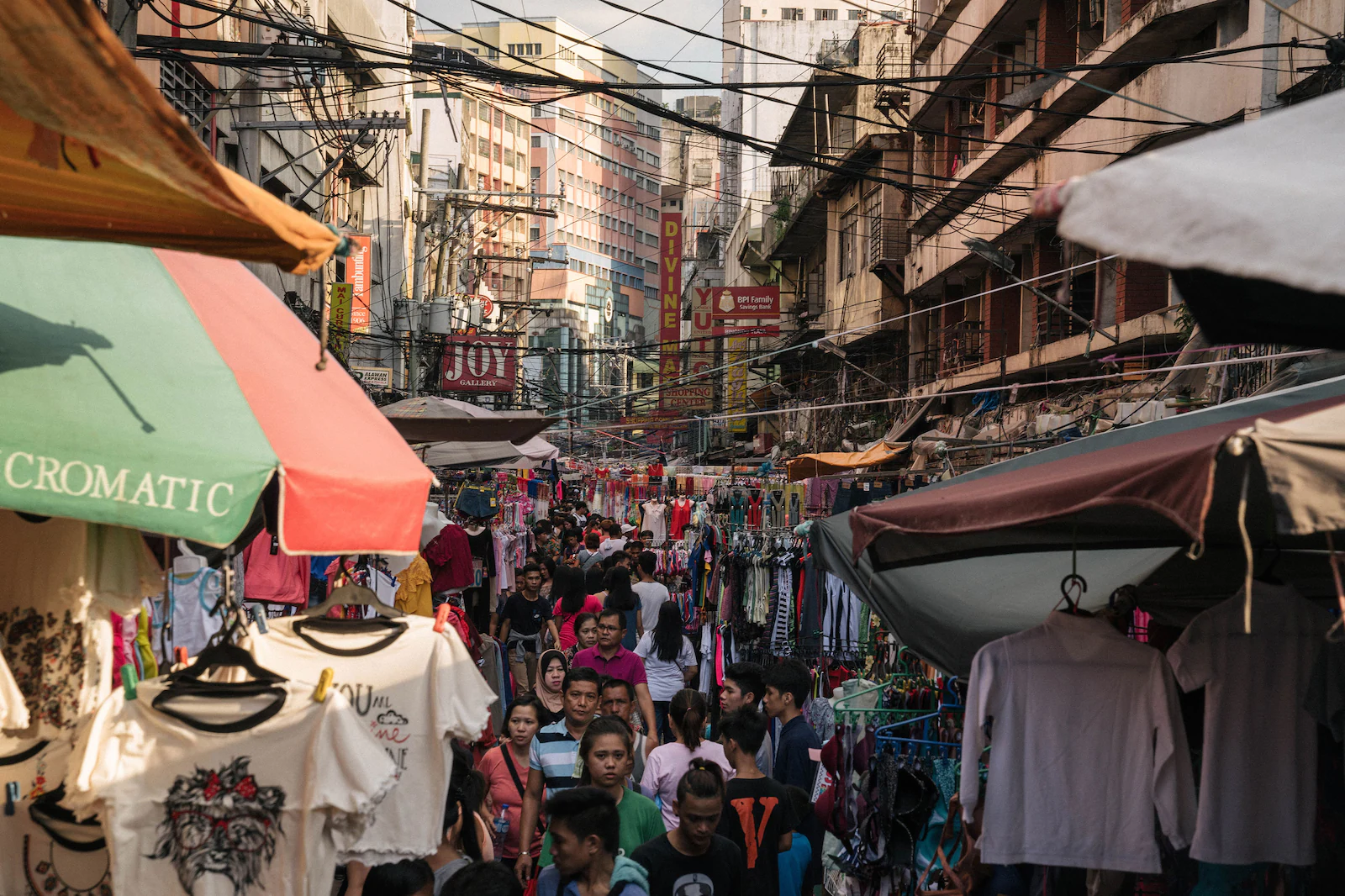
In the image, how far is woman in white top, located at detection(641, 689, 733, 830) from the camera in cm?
698

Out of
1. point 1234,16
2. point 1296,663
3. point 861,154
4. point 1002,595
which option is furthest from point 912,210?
point 1296,663

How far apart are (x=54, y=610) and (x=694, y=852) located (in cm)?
277

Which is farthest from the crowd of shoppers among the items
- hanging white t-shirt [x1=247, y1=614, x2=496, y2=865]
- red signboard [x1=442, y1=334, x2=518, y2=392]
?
red signboard [x1=442, y1=334, x2=518, y2=392]

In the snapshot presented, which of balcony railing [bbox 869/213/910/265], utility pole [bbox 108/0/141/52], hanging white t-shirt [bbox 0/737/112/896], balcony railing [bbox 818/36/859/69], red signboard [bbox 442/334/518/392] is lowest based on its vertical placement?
hanging white t-shirt [bbox 0/737/112/896]

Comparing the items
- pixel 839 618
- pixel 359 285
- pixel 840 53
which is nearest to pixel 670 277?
pixel 840 53

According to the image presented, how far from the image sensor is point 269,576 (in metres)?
9.05

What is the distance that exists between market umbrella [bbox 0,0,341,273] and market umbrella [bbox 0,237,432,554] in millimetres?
598

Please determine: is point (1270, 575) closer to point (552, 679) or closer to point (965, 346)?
point (552, 679)

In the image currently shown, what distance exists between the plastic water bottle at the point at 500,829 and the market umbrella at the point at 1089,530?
2.30 meters

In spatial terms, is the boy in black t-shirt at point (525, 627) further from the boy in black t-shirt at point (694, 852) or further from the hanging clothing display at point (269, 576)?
the boy in black t-shirt at point (694, 852)

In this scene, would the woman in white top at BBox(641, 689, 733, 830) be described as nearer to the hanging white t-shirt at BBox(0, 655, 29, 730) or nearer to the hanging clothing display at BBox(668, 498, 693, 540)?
the hanging white t-shirt at BBox(0, 655, 29, 730)

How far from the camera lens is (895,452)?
16.3 meters

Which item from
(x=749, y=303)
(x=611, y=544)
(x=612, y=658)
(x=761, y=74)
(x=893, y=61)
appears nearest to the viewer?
(x=612, y=658)

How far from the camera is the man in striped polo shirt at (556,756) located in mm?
6668
